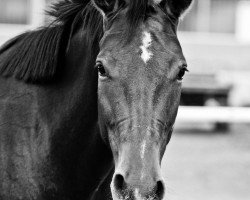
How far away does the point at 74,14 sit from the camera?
3957 mm

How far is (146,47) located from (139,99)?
1.04ft

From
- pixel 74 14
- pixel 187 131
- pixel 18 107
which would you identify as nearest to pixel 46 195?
pixel 18 107

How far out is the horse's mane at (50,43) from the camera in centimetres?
382

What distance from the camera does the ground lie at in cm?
858

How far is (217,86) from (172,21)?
12.4 meters

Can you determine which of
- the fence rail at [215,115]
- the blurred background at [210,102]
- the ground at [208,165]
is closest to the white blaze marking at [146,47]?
the blurred background at [210,102]

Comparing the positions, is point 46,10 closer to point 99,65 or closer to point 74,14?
point 74,14

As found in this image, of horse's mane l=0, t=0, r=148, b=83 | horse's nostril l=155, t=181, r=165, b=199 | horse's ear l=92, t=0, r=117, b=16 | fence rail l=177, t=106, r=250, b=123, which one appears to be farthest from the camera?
fence rail l=177, t=106, r=250, b=123

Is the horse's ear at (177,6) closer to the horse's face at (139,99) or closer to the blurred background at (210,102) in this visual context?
the horse's face at (139,99)

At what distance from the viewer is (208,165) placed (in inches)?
420

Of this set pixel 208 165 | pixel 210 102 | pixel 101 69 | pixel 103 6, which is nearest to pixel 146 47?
pixel 101 69

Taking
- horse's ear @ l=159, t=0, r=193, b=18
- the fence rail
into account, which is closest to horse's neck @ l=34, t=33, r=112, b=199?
horse's ear @ l=159, t=0, r=193, b=18

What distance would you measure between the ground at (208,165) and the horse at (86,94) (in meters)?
2.48

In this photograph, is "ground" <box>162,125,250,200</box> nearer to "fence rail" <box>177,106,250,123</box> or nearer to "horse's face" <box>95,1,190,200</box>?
"fence rail" <box>177,106,250,123</box>
